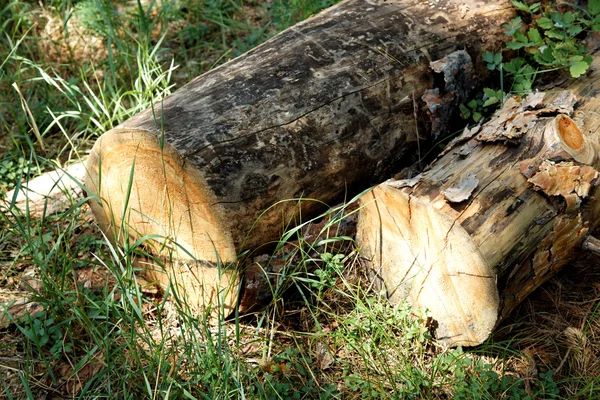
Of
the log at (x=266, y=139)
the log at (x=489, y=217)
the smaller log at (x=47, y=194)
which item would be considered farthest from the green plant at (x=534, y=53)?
the smaller log at (x=47, y=194)

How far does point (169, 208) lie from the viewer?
8.49ft

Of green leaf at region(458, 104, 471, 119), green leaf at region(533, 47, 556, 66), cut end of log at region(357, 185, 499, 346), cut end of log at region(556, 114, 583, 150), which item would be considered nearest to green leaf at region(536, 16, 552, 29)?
green leaf at region(533, 47, 556, 66)

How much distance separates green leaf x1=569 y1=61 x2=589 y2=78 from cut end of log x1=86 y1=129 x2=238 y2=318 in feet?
5.57

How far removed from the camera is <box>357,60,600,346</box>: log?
93.2 inches

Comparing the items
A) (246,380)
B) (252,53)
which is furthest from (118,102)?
(246,380)

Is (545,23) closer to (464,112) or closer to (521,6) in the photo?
(521,6)

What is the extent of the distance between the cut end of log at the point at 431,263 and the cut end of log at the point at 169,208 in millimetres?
608

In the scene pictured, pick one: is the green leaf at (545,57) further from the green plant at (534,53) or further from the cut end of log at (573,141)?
the cut end of log at (573,141)

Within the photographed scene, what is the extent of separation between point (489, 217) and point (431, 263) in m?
0.30

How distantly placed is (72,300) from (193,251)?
1.81 ft

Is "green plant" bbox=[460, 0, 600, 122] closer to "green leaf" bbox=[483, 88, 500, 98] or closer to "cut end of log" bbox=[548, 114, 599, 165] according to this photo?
"green leaf" bbox=[483, 88, 500, 98]

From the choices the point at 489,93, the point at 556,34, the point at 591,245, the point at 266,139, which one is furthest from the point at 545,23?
the point at 266,139

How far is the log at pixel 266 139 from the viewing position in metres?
2.51

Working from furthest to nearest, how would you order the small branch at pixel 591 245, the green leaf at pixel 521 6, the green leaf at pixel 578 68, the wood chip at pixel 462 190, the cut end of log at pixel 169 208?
the green leaf at pixel 521 6, the green leaf at pixel 578 68, the small branch at pixel 591 245, the cut end of log at pixel 169 208, the wood chip at pixel 462 190
